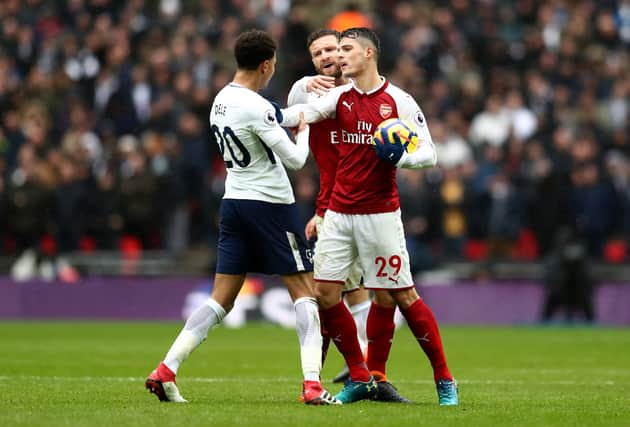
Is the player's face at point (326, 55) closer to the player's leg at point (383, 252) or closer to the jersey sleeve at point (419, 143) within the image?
the jersey sleeve at point (419, 143)

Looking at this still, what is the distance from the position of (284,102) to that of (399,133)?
1468 cm

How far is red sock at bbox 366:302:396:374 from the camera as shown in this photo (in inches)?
416

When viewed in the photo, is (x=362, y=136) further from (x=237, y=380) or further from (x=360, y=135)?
(x=237, y=380)

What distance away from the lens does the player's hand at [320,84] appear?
10398 mm

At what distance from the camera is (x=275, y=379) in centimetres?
1253

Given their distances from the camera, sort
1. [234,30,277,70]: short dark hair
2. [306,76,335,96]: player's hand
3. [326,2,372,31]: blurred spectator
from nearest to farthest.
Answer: [234,30,277,70]: short dark hair, [306,76,335,96]: player's hand, [326,2,372,31]: blurred spectator

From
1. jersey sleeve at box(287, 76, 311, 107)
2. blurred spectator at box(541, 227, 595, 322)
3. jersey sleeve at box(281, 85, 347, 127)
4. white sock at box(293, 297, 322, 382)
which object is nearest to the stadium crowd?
blurred spectator at box(541, 227, 595, 322)

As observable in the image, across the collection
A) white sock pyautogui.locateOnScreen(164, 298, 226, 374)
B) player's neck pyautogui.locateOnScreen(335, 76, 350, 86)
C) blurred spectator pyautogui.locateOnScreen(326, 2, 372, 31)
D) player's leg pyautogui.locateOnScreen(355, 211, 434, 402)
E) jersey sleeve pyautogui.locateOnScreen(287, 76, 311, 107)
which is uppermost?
blurred spectator pyautogui.locateOnScreen(326, 2, 372, 31)

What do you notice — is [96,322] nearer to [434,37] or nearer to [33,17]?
[33,17]

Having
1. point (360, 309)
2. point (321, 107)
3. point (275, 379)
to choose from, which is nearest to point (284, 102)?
point (275, 379)

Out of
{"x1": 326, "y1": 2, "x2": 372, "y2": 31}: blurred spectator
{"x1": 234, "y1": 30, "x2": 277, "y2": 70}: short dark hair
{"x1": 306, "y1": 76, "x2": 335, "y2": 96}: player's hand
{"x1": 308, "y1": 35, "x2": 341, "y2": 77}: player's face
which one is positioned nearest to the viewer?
{"x1": 234, "y1": 30, "x2": 277, "y2": 70}: short dark hair

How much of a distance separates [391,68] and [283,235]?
15.9 metres

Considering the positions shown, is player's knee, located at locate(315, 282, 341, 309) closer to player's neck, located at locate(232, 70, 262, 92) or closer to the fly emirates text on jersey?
the fly emirates text on jersey

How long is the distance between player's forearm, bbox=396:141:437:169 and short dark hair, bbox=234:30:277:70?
1265mm
